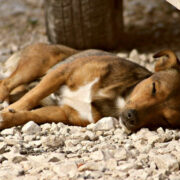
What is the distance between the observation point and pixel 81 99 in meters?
5.10

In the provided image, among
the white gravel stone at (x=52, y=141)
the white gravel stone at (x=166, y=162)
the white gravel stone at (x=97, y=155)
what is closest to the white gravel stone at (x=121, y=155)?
the white gravel stone at (x=97, y=155)

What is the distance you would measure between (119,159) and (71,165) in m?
0.43

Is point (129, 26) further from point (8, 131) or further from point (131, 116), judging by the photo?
point (8, 131)

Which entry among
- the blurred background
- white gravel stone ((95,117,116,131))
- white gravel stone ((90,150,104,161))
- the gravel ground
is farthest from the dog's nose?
the blurred background

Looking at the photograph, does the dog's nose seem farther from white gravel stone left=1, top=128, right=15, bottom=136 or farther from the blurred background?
the blurred background

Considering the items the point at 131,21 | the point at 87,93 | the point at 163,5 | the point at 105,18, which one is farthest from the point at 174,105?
the point at 163,5

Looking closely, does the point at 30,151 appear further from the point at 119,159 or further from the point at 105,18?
the point at 105,18

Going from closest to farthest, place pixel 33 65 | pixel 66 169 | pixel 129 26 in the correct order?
pixel 66 169
pixel 33 65
pixel 129 26

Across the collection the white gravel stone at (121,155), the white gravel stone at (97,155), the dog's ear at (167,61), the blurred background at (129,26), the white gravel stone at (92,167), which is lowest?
the blurred background at (129,26)

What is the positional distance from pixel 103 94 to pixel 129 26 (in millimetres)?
3669

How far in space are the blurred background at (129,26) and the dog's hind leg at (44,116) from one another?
7.38ft

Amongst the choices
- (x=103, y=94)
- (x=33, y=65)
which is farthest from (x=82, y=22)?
(x=103, y=94)

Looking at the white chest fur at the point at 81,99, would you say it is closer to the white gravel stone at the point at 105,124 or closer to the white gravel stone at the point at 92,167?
the white gravel stone at the point at 105,124

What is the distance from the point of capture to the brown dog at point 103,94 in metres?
4.56
